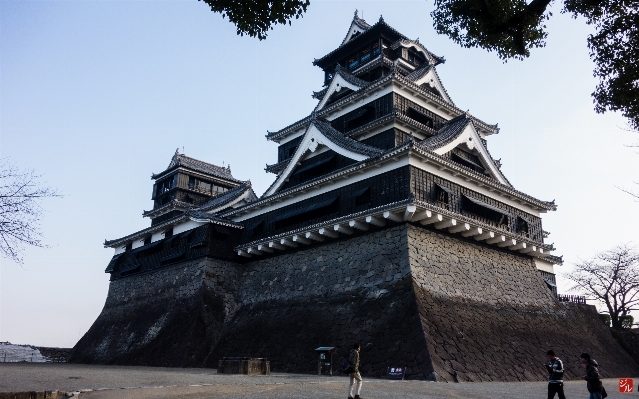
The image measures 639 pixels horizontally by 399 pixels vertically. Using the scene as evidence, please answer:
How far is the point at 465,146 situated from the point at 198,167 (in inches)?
883

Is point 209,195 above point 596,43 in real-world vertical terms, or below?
above

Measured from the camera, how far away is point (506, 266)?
21578mm

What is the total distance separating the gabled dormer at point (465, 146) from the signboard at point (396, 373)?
10.0 metres

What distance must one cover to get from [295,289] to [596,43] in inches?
588

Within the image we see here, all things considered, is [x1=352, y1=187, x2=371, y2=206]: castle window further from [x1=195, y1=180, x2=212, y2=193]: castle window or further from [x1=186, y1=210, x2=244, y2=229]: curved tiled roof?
[x1=195, y1=180, x2=212, y2=193]: castle window

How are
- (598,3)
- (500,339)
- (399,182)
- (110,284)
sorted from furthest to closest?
(110,284)
(399,182)
(500,339)
(598,3)

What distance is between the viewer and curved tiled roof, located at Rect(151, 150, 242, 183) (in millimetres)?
37219

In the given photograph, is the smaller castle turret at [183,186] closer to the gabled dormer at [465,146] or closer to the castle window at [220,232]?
the castle window at [220,232]

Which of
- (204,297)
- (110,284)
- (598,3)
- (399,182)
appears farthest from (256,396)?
(110,284)

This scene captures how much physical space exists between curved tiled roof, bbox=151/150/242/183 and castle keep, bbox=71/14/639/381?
876cm

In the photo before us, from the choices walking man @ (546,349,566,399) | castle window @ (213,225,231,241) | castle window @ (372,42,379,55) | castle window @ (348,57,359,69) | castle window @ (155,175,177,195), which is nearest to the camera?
walking man @ (546,349,566,399)

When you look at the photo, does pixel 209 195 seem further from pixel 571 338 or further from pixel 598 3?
pixel 598 3

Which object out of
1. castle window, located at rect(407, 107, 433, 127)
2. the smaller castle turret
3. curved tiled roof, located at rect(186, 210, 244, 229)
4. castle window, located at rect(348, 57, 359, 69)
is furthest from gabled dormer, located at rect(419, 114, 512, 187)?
the smaller castle turret

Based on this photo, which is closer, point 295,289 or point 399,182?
point 399,182
